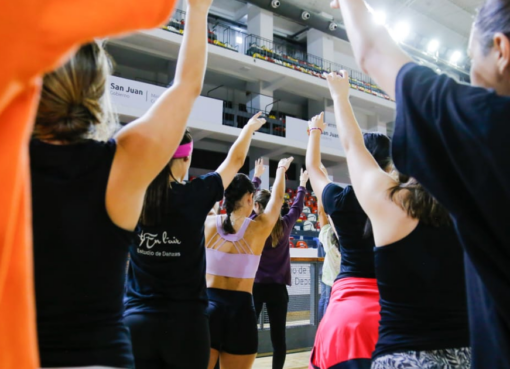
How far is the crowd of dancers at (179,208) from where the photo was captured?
0.42m

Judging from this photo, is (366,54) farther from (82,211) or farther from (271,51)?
(271,51)

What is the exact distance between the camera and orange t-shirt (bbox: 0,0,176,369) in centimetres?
34

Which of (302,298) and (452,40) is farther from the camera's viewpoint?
(452,40)

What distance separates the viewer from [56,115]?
36.2 inches

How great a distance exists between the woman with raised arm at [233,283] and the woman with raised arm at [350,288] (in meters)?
0.93

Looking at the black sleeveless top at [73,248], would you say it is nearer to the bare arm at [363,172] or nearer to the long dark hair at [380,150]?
the bare arm at [363,172]

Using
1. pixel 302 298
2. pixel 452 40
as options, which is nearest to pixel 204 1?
pixel 302 298

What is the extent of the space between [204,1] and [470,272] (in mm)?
932

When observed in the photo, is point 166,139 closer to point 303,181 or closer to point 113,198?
point 113,198

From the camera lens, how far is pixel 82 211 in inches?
35.8

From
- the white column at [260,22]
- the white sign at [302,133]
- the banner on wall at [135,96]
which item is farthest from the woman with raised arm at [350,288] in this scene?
the white column at [260,22]

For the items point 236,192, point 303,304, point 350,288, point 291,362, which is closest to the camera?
point 350,288

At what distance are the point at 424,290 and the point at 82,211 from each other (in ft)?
3.29

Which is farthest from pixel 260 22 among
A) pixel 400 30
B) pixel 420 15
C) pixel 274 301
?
pixel 274 301
